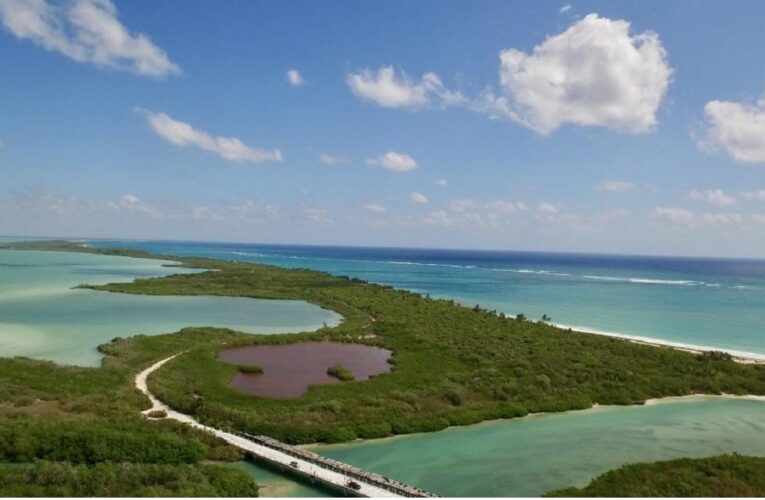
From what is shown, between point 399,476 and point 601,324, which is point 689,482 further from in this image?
point 601,324

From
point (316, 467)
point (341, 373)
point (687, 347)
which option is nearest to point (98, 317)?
point (341, 373)

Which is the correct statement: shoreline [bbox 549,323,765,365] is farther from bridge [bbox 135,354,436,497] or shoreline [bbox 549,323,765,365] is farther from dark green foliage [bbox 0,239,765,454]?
bridge [bbox 135,354,436,497]

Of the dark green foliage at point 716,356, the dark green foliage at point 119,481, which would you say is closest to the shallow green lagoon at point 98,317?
the dark green foliage at point 119,481

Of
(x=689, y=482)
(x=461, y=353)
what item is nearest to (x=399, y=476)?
(x=689, y=482)

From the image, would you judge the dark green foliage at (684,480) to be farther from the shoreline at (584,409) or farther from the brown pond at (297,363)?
the brown pond at (297,363)

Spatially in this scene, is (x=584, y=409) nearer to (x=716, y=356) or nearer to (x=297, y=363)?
(x=716, y=356)

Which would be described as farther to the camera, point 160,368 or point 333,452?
point 160,368

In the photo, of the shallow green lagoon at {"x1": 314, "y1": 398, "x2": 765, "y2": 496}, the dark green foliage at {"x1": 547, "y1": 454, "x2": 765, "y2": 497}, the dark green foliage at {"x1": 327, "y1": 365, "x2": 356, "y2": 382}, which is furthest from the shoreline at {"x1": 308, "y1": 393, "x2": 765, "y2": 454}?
the dark green foliage at {"x1": 327, "y1": 365, "x2": 356, "y2": 382}
